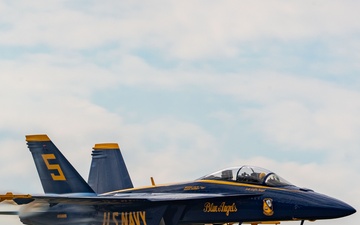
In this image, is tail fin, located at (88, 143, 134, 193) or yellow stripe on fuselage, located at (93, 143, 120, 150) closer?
tail fin, located at (88, 143, 134, 193)

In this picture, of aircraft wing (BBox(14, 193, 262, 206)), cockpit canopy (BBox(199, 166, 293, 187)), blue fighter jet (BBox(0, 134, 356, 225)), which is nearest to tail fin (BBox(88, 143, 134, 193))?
blue fighter jet (BBox(0, 134, 356, 225))

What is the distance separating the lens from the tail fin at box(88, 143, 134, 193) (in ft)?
91.1

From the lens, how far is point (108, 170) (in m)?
28.1

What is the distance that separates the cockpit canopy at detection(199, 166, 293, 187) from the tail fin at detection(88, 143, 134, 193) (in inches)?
290

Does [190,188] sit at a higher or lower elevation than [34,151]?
lower

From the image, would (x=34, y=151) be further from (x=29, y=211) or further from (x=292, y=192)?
(x=292, y=192)

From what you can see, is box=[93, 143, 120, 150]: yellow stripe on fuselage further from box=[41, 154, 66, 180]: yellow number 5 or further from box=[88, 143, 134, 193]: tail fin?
box=[41, 154, 66, 180]: yellow number 5

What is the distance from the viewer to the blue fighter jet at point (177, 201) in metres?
19.6

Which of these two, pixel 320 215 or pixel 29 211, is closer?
pixel 320 215

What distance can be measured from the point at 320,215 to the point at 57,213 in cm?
844

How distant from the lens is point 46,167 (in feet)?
80.7

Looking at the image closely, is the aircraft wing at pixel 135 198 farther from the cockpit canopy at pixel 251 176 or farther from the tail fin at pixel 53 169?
the tail fin at pixel 53 169

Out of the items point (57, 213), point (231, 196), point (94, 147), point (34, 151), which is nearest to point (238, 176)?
point (231, 196)

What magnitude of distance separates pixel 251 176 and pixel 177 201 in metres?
2.26
